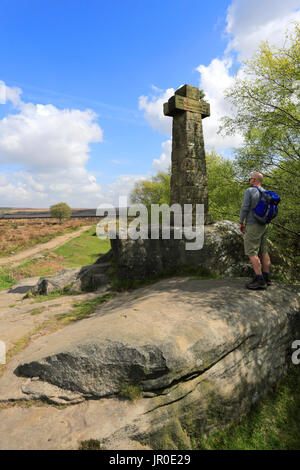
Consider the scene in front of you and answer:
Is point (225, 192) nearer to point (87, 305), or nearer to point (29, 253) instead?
point (87, 305)

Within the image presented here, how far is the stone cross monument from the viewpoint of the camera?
9086mm

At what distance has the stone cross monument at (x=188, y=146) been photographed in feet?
29.8

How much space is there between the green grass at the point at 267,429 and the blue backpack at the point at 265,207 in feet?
11.2

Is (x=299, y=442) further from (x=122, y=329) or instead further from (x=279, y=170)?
(x=279, y=170)

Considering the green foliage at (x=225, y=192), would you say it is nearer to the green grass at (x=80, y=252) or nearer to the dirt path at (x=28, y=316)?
the dirt path at (x=28, y=316)

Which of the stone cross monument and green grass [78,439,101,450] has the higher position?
the stone cross monument

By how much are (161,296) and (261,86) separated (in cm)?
944

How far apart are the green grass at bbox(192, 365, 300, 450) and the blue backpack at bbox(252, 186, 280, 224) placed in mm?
3418

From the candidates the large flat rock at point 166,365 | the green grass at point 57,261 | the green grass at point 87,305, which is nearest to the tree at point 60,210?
the green grass at point 57,261

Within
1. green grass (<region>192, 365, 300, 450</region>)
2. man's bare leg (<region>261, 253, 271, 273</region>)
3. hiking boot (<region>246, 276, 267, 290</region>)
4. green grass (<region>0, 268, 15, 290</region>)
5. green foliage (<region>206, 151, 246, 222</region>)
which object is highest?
green foliage (<region>206, 151, 246, 222</region>)

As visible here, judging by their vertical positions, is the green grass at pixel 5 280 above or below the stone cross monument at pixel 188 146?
below

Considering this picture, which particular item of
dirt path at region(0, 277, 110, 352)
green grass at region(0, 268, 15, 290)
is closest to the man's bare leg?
dirt path at region(0, 277, 110, 352)

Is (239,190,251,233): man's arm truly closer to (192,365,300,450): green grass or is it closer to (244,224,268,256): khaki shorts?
(244,224,268,256): khaki shorts
